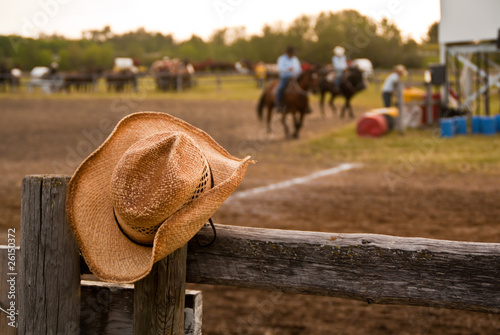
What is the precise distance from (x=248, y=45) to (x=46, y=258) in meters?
59.5

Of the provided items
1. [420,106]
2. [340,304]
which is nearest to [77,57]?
[420,106]

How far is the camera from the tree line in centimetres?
3491

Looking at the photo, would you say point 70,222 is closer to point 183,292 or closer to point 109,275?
point 109,275

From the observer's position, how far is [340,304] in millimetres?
3525

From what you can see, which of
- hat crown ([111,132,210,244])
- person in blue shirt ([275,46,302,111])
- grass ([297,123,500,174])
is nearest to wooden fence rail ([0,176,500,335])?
hat crown ([111,132,210,244])

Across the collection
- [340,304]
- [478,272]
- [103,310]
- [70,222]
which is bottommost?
[340,304]

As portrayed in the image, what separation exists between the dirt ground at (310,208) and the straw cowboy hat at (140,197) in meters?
1.55

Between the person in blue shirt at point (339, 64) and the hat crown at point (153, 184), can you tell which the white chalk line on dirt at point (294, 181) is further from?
the person in blue shirt at point (339, 64)

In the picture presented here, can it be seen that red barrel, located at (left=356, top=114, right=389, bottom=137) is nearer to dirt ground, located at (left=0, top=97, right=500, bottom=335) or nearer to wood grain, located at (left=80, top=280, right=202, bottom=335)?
dirt ground, located at (left=0, top=97, right=500, bottom=335)

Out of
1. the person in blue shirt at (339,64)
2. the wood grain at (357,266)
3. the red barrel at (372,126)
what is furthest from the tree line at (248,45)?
the wood grain at (357,266)

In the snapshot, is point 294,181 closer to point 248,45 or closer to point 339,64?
point 339,64

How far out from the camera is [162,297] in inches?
71.4

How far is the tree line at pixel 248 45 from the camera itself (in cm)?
3491

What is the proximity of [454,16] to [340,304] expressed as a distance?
40.3 feet
